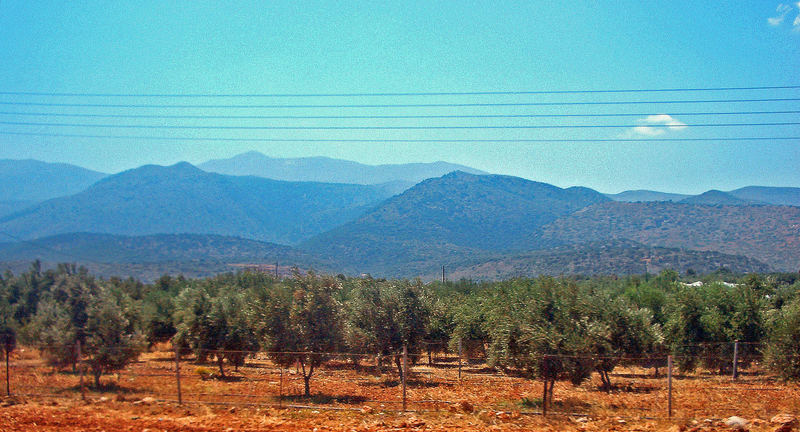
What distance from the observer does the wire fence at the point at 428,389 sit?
17.2 meters

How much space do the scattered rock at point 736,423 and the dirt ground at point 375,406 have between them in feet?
0.95

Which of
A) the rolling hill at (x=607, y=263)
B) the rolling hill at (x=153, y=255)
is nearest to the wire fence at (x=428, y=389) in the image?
the rolling hill at (x=153, y=255)

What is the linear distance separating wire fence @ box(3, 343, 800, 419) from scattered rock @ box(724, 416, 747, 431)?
81 cm

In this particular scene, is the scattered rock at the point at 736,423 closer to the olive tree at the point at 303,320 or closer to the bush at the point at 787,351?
the bush at the point at 787,351

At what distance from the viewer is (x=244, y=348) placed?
3070 centimetres

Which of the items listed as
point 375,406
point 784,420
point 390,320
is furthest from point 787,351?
point 390,320

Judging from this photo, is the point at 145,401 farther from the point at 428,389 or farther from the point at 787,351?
the point at 787,351

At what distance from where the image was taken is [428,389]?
923 inches

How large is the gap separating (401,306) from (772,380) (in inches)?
748

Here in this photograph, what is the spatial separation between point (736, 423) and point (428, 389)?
12378 mm

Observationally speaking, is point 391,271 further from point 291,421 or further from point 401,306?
point 291,421

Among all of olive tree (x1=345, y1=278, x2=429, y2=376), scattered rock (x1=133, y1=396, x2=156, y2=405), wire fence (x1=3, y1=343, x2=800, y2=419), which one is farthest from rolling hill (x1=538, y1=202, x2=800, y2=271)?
scattered rock (x1=133, y1=396, x2=156, y2=405)

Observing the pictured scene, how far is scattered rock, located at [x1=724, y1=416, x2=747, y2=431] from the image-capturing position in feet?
48.7

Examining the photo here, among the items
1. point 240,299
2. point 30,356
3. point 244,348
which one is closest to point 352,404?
point 244,348
